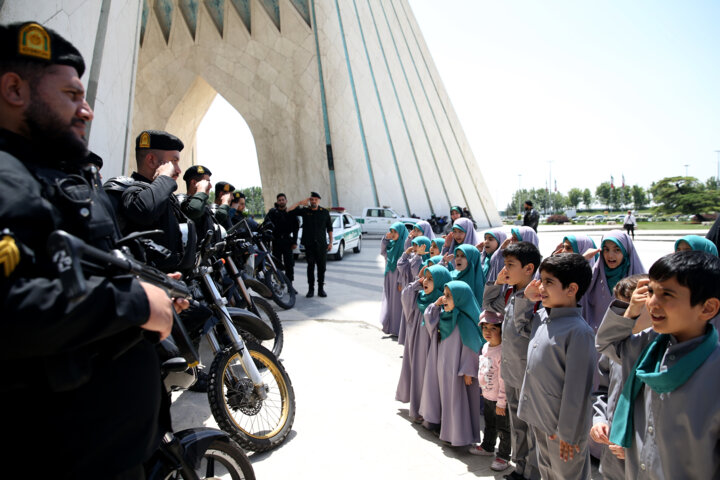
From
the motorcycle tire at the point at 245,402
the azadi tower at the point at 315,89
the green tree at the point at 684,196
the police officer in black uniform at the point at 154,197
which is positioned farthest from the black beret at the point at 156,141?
the green tree at the point at 684,196

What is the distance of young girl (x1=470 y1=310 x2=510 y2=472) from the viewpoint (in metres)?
2.65

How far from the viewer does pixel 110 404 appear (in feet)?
3.73

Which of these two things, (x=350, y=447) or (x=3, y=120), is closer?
(x=3, y=120)

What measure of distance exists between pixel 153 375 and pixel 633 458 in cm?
164

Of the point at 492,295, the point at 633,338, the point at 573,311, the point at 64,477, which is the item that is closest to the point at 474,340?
the point at 492,295

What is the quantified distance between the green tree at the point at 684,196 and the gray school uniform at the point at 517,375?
1541 inches

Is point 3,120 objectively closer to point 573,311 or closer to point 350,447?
point 573,311

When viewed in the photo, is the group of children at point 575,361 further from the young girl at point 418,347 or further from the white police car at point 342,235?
the white police car at point 342,235

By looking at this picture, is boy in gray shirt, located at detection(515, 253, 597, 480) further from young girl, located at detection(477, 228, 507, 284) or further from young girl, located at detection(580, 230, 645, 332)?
young girl, located at detection(477, 228, 507, 284)

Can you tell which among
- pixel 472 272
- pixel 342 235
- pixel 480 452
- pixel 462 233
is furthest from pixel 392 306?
pixel 342 235

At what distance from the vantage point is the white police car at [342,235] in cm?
1238

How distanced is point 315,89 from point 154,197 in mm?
19201

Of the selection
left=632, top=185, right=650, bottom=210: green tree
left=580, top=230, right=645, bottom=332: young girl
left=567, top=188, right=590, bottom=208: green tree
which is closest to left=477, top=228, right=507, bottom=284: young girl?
left=580, top=230, right=645, bottom=332: young girl

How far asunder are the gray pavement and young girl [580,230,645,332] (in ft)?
4.17
